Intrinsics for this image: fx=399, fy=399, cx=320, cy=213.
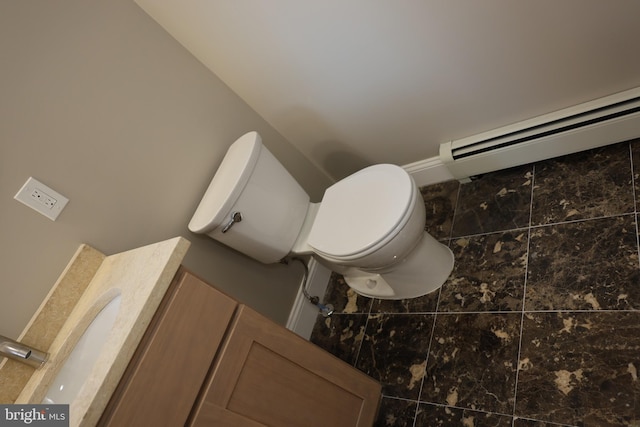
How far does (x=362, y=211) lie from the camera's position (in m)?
1.43

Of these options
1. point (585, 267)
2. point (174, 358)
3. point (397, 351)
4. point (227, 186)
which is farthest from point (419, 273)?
point (174, 358)

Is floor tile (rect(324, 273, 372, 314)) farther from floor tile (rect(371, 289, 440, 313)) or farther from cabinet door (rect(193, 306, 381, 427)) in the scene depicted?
cabinet door (rect(193, 306, 381, 427))

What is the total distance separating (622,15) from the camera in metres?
1.22

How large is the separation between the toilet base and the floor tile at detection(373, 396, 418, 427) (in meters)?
0.41

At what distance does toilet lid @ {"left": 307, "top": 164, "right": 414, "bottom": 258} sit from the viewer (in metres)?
1.32

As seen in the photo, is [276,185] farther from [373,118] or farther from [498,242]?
[498,242]

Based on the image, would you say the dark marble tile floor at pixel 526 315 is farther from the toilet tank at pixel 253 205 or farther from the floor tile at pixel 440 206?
the toilet tank at pixel 253 205

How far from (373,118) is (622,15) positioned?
0.92 metres

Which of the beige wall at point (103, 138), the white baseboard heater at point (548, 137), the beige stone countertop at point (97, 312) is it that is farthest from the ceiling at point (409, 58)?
the beige stone countertop at point (97, 312)

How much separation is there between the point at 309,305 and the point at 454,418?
855 millimetres

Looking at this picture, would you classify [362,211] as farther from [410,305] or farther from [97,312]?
[97,312]

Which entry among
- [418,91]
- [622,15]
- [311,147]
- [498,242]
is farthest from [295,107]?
[622,15]

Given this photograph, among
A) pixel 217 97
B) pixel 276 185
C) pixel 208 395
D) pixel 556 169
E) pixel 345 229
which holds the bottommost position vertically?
pixel 208 395

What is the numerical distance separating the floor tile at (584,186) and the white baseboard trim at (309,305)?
1009 mm
